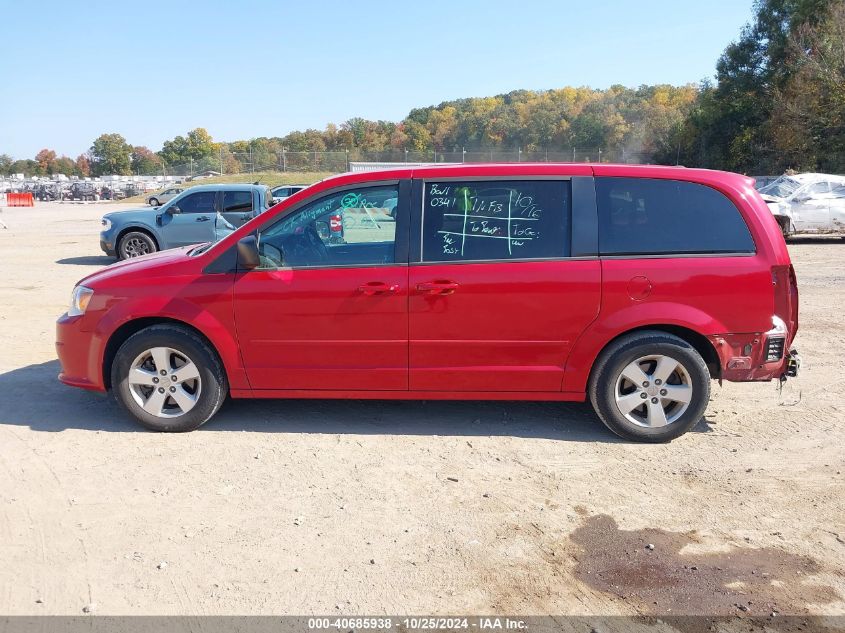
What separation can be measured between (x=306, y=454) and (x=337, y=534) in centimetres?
109

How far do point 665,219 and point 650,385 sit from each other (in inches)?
45.6

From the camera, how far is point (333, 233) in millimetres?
5082

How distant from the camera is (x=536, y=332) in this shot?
4871 millimetres

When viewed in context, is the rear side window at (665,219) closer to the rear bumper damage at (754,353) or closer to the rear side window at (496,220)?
the rear side window at (496,220)

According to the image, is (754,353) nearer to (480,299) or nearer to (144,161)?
(480,299)

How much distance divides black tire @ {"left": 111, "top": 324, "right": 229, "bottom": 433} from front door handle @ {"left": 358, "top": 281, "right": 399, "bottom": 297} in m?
1.20

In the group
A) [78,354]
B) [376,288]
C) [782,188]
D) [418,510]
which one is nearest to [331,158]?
[782,188]

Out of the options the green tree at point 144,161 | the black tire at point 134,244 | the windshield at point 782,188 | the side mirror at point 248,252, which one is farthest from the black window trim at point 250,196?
the green tree at point 144,161

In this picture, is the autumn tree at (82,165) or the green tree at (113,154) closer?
the green tree at (113,154)

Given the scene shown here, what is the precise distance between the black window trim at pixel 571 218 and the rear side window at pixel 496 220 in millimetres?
23

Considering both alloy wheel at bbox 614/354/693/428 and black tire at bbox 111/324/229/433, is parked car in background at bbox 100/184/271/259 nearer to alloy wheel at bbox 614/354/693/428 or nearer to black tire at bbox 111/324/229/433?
black tire at bbox 111/324/229/433

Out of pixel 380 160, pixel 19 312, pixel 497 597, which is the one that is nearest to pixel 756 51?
pixel 380 160

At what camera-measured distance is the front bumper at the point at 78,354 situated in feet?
16.9

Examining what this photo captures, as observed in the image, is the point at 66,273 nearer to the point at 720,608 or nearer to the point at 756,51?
the point at 720,608
